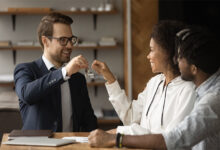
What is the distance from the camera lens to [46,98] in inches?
97.8

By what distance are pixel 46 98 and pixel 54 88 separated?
0.63 feet

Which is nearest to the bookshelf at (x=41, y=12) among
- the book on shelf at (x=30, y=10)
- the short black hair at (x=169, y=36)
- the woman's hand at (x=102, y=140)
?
the book on shelf at (x=30, y=10)

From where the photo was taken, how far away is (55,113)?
8.20 ft

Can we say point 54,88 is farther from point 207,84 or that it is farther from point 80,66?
point 207,84

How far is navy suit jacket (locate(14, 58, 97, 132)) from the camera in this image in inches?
90.7

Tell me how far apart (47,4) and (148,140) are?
3.36m

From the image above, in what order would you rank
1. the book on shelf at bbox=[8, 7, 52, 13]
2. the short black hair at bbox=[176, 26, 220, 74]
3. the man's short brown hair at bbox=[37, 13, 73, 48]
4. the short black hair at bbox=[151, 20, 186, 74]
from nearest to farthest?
the short black hair at bbox=[176, 26, 220, 74] < the short black hair at bbox=[151, 20, 186, 74] < the man's short brown hair at bbox=[37, 13, 73, 48] < the book on shelf at bbox=[8, 7, 52, 13]

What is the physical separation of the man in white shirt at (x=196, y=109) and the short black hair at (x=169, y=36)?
0.11m

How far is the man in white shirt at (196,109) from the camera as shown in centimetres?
169

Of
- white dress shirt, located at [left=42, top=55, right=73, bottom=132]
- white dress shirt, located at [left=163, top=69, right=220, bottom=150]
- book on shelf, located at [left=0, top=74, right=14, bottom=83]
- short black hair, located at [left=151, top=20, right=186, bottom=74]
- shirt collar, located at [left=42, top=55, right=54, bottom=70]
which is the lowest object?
book on shelf, located at [left=0, top=74, right=14, bottom=83]

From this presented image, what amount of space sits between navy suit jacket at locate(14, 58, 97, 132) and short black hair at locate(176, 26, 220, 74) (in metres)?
0.78

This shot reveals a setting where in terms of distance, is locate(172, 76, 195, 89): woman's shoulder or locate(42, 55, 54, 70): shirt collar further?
locate(42, 55, 54, 70): shirt collar

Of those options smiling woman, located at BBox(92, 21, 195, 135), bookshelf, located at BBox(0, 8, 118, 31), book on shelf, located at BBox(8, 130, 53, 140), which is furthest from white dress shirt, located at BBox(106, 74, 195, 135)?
bookshelf, located at BBox(0, 8, 118, 31)

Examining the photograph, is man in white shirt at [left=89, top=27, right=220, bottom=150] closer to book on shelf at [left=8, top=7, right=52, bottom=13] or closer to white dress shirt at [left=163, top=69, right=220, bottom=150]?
white dress shirt at [left=163, top=69, right=220, bottom=150]
